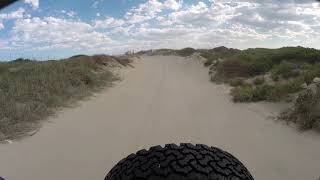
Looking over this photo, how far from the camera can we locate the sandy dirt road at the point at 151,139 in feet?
18.9

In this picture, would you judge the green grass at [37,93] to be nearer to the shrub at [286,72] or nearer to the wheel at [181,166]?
the wheel at [181,166]

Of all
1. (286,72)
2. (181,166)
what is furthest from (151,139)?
(286,72)

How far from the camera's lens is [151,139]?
729cm

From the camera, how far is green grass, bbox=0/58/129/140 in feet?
28.0

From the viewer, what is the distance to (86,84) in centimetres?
1512

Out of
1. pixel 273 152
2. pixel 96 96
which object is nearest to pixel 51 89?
pixel 96 96

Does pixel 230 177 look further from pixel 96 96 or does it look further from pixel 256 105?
pixel 96 96

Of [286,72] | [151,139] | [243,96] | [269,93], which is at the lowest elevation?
[151,139]

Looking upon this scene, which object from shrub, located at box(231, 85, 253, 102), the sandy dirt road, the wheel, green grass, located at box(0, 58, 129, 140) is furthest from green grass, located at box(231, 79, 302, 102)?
the wheel

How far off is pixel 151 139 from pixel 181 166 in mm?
4729

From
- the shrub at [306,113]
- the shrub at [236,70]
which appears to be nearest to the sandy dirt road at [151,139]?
the shrub at [306,113]

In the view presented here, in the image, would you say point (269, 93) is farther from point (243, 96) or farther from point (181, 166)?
point (181, 166)

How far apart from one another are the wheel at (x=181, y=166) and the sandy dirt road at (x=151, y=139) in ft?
8.75

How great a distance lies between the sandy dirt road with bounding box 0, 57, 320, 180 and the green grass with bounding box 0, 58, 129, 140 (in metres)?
0.42
